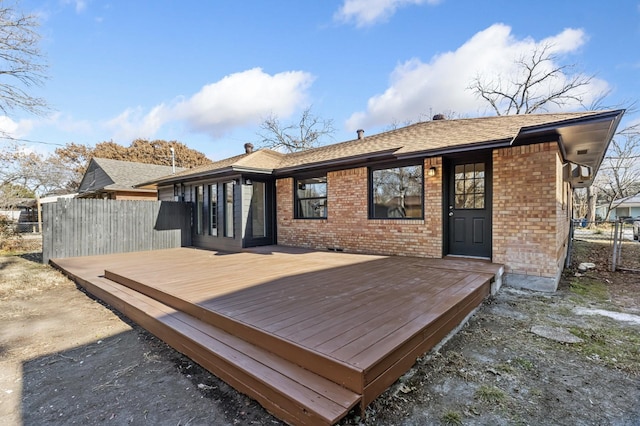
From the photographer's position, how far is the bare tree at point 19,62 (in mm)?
8195

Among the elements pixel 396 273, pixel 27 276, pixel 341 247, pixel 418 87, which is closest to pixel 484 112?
pixel 418 87

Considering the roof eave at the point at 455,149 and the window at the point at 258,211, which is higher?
the roof eave at the point at 455,149

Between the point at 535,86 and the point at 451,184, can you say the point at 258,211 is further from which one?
the point at 535,86

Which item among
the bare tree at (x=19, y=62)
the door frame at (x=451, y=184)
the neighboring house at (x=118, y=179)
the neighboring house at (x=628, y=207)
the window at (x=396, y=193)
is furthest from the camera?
the neighboring house at (x=628, y=207)

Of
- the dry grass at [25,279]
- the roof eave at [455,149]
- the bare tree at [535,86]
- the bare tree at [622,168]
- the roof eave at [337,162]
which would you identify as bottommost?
the dry grass at [25,279]

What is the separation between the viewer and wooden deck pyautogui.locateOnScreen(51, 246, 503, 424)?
197 cm

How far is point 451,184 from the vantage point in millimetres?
5996

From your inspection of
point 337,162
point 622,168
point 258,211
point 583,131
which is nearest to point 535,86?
point 622,168

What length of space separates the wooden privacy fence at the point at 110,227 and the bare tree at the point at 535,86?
19.4 metres

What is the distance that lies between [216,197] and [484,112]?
19.4 m

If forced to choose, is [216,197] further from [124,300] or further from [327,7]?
[327,7]

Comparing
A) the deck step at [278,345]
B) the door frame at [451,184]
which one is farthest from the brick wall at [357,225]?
the deck step at [278,345]

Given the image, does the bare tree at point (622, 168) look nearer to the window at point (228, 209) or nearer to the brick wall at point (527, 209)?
the brick wall at point (527, 209)

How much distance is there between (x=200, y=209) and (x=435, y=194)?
7675mm
